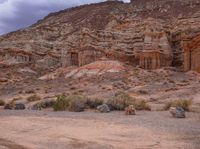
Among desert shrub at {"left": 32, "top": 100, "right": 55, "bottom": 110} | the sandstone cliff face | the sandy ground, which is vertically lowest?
desert shrub at {"left": 32, "top": 100, "right": 55, "bottom": 110}

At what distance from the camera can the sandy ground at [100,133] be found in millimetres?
10148

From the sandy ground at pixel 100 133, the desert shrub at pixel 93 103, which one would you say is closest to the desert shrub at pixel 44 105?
the desert shrub at pixel 93 103

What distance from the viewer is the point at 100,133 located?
11.9m

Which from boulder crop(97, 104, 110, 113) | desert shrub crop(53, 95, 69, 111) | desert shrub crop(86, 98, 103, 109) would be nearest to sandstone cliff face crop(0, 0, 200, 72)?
desert shrub crop(86, 98, 103, 109)

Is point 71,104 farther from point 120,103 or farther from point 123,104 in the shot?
point 123,104

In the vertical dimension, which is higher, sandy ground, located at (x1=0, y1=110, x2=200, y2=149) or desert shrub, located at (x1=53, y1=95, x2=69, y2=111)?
sandy ground, located at (x1=0, y1=110, x2=200, y2=149)

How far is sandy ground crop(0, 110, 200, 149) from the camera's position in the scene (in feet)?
33.3

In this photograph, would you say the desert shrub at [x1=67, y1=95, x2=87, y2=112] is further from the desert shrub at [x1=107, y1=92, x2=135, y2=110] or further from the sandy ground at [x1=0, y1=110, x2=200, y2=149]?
the sandy ground at [x1=0, y1=110, x2=200, y2=149]

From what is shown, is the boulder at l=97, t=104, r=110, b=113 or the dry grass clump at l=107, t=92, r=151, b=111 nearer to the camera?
the boulder at l=97, t=104, r=110, b=113

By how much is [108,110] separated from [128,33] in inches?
1374

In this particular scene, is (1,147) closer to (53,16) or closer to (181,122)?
(181,122)

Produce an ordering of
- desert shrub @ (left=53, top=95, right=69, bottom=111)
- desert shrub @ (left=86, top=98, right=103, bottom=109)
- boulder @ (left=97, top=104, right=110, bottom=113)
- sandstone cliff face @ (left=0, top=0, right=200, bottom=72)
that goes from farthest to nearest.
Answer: sandstone cliff face @ (left=0, top=0, right=200, bottom=72) → desert shrub @ (left=86, top=98, right=103, bottom=109) → desert shrub @ (left=53, top=95, right=69, bottom=111) → boulder @ (left=97, top=104, right=110, bottom=113)

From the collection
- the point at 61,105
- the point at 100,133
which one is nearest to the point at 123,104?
the point at 61,105

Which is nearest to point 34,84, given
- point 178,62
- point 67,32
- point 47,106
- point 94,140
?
point 178,62
